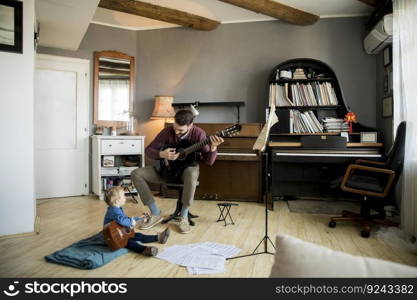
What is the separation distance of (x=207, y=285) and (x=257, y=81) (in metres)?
4.05

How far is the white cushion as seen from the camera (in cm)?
61

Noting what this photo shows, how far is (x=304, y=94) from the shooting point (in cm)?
403

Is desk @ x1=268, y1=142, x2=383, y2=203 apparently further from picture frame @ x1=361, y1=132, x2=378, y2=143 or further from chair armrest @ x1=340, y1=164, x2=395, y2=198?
chair armrest @ x1=340, y1=164, x2=395, y2=198

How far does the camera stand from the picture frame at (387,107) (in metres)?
3.63

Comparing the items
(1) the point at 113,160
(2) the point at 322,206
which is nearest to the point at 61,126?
(1) the point at 113,160

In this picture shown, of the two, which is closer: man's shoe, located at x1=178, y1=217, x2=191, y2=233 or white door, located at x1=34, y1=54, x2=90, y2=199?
man's shoe, located at x1=178, y1=217, x2=191, y2=233

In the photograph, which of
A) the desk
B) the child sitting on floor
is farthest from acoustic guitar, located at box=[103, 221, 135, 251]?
the desk

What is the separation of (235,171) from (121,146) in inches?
61.2

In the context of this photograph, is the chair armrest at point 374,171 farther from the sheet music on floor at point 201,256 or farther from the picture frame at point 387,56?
the picture frame at point 387,56

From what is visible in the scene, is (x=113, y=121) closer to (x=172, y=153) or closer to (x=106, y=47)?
(x=106, y=47)

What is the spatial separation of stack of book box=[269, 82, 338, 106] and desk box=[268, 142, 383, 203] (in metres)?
0.60

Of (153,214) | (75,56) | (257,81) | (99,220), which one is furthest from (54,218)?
(257,81)

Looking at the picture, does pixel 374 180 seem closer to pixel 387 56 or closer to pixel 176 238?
pixel 387 56

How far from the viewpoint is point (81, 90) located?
14.7ft
